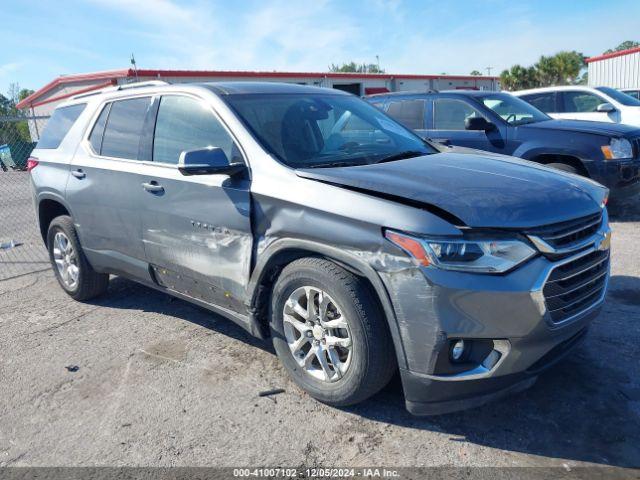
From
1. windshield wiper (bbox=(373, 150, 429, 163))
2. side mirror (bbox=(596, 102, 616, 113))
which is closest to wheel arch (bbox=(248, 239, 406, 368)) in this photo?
windshield wiper (bbox=(373, 150, 429, 163))

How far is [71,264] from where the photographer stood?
527 cm

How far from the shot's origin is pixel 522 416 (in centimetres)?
303

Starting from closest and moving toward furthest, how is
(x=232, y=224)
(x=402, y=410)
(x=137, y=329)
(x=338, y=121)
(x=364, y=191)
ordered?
1. (x=364, y=191)
2. (x=402, y=410)
3. (x=232, y=224)
4. (x=338, y=121)
5. (x=137, y=329)

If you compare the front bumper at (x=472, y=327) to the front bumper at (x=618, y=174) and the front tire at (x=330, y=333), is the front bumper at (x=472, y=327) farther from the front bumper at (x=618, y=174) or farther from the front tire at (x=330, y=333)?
the front bumper at (x=618, y=174)

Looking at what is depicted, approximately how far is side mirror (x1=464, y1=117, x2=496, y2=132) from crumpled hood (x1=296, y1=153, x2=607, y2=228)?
4.01 meters

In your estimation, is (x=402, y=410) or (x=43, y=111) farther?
(x=43, y=111)

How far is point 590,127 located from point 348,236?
5.71m

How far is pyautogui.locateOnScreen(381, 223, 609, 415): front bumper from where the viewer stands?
2.54 metres

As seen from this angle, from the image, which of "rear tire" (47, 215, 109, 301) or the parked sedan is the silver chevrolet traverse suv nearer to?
"rear tire" (47, 215, 109, 301)

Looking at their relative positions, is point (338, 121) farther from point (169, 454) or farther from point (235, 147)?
point (169, 454)

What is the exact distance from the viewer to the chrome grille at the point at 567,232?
2691 mm

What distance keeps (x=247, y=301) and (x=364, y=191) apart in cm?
107

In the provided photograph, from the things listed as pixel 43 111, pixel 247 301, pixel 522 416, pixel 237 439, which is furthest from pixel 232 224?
pixel 43 111

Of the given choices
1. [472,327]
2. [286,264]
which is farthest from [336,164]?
[472,327]
